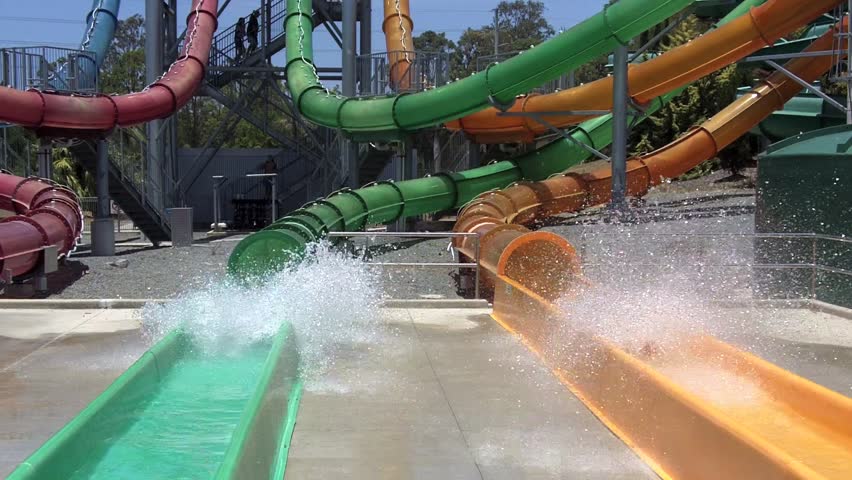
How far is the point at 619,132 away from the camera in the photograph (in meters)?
17.0

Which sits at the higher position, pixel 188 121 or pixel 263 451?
pixel 188 121

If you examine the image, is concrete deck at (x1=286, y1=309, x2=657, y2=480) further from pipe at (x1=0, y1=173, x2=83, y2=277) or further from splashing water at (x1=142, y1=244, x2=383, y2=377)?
pipe at (x1=0, y1=173, x2=83, y2=277)

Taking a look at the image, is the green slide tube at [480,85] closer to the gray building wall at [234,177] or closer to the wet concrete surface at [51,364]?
the gray building wall at [234,177]

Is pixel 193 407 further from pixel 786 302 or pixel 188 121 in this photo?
pixel 188 121

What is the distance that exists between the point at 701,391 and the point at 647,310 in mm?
2435

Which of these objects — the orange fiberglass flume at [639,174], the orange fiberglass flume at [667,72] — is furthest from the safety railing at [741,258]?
the orange fiberglass flume at [667,72]

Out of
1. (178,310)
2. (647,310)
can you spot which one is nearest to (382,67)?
(178,310)

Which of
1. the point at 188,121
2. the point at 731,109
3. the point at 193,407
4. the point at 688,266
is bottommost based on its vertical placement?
the point at 193,407

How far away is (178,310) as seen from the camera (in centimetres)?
1002

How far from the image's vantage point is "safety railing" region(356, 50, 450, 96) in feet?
65.2

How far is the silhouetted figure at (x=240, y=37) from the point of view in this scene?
27672 millimetres

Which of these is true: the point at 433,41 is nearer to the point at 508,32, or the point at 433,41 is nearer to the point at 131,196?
the point at 508,32

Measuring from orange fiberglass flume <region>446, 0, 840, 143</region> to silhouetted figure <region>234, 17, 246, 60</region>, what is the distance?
1023 cm

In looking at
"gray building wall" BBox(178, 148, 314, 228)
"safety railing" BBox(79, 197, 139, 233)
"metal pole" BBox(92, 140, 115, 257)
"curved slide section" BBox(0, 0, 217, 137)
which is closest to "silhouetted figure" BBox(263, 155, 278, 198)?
"gray building wall" BBox(178, 148, 314, 228)
